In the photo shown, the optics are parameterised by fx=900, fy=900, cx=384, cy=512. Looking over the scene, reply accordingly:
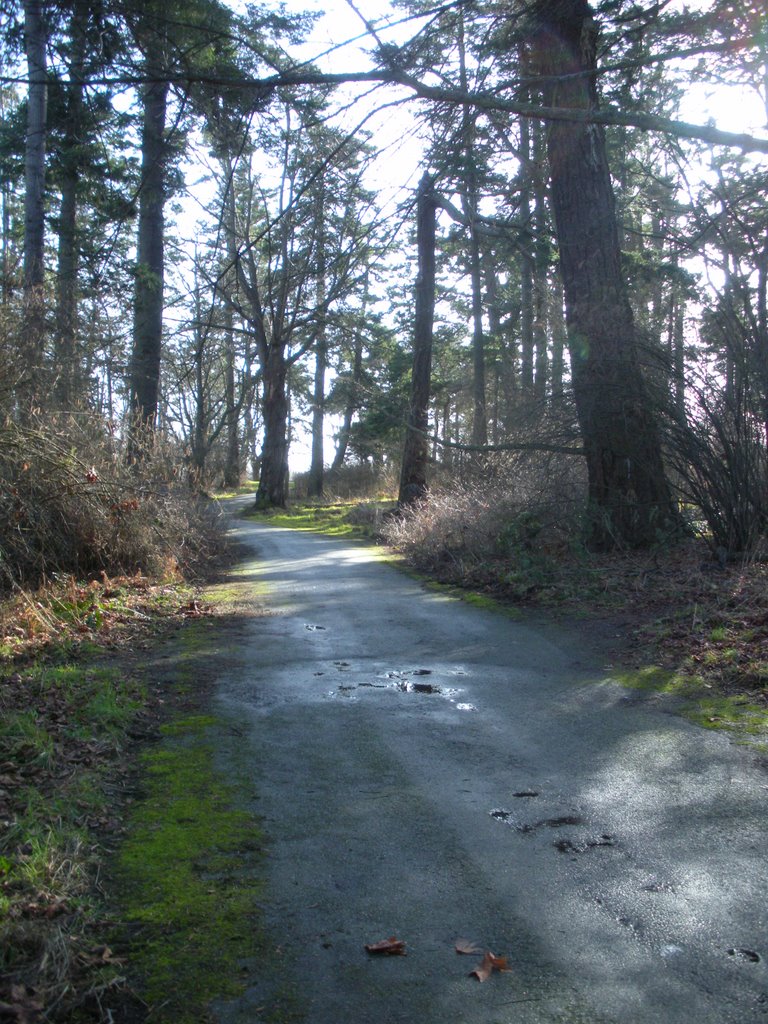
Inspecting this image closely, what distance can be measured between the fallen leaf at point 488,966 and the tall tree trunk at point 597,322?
9.69 meters

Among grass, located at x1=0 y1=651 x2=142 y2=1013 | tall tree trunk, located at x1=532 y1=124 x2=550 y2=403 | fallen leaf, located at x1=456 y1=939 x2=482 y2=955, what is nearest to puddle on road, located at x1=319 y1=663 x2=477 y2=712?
grass, located at x1=0 y1=651 x2=142 y2=1013

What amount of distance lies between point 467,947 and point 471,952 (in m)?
0.03

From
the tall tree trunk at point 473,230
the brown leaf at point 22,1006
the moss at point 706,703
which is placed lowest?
the brown leaf at point 22,1006

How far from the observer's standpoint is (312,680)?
24.6 feet

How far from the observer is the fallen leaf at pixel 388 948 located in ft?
10.6

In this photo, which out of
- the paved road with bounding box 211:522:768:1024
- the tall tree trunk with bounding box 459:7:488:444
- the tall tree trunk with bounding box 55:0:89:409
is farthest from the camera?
the tall tree trunk with bounding box 459:7:488:444

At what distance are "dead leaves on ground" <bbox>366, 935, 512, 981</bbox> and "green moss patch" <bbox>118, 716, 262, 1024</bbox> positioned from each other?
45 cm

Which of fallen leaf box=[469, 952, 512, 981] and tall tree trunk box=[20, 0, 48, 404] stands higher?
tall tree trunk box=[20, 0, 48, 404]

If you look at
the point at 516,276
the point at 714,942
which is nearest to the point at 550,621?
the point at 714,942

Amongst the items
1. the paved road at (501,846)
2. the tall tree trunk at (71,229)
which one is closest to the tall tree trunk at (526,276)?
the tall tree trunk at (71,229)

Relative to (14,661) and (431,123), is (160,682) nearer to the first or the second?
(14,661)

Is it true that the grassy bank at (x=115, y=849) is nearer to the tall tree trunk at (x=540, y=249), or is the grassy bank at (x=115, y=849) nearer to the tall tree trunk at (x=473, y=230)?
the tall tree trunk at (x=473, y=230)

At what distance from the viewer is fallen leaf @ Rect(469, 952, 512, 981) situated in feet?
10.1

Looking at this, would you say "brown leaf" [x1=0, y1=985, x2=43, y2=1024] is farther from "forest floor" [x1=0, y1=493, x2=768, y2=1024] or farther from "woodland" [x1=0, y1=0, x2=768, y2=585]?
"woodland" [x1=0, y1=0, x2=768, y2=585]
